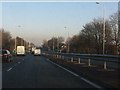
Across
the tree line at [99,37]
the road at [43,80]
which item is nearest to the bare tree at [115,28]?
the tree line at [99,37]

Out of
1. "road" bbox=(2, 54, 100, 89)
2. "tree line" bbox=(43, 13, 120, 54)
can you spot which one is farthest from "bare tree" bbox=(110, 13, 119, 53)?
"road" bbox=(2, 54, 100, 89)

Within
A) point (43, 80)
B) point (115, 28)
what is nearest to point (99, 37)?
point (115, 28)

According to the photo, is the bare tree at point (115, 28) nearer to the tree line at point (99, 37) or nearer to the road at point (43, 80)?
the tree line at point (99, 37)

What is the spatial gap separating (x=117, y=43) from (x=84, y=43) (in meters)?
21.5

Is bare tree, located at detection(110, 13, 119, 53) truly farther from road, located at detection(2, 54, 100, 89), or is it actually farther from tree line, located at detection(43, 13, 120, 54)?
road, located at detection(2, 54, 100, 89)

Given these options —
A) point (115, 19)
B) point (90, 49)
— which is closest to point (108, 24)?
point (115, 19)

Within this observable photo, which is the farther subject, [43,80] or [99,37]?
[99,37]

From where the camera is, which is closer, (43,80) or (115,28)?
(43,80)

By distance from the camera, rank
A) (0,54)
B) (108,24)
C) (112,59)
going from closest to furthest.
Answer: (112,59) < (0,54) < (108,24)

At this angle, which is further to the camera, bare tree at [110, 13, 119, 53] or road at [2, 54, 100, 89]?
bare tree at [110, 13, 119, 53]

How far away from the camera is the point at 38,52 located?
101 metres

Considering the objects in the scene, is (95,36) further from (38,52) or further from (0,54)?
(0,54)

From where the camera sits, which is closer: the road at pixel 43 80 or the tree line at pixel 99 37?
the road at pixel 43 80

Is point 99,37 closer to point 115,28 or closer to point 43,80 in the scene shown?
point 115,28
